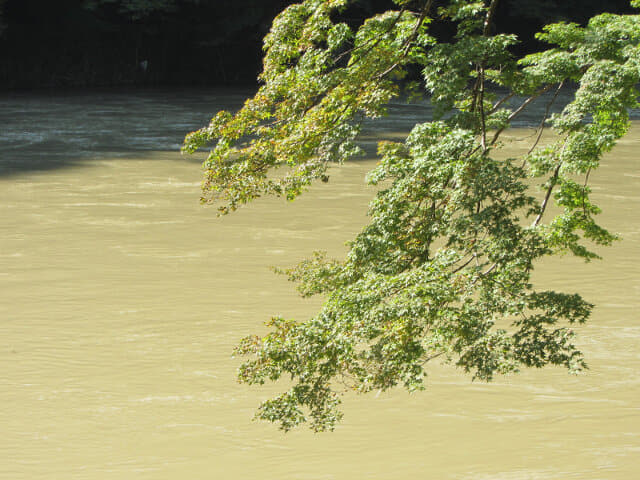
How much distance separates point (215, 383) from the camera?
24.6 ft

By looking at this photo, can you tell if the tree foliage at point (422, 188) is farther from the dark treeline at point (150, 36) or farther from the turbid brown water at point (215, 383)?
the dark treeline at point (150, 36)

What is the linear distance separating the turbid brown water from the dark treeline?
24226 millimetres

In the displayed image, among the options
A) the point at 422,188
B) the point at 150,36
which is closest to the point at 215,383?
the point at 422,188

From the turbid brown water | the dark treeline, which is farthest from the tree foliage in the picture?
the dark treeline

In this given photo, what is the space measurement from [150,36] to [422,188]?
37096mm

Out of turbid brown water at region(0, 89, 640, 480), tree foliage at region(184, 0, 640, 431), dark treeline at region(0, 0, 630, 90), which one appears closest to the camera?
tree foliage at region(184, 0, 640, 431)

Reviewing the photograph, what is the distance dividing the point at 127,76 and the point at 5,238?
28.3 meters

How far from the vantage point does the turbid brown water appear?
6.08m

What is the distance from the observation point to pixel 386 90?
548 cm

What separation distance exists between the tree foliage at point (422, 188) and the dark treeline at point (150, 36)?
30.1m

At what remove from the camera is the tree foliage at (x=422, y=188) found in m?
4.65

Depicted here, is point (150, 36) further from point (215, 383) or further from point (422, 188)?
point (422, 188)

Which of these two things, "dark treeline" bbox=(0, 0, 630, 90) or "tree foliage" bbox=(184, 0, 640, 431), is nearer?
"tree foliage" bbox=(184, 0, 640, 431)

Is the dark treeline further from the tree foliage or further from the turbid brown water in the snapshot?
the tree foliage
